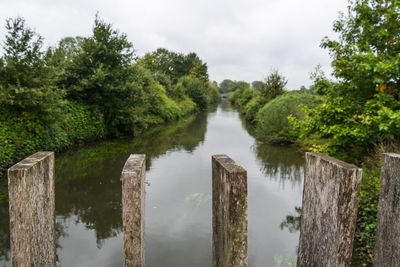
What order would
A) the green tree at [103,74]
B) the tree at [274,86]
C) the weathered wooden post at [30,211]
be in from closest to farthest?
the weathered wooden post at [30,211], the green tree at [103,74], the tree at [274,86]

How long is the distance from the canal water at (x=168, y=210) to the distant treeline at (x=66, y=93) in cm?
120

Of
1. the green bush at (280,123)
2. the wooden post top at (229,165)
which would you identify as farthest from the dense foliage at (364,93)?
the green bush at (280,123)

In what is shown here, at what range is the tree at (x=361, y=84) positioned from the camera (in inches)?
184

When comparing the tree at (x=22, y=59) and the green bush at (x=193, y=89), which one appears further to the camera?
the green bush at (x=193, y=89)

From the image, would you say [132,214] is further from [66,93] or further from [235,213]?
[66,93]

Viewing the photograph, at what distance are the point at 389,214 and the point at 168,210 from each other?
4.28 m

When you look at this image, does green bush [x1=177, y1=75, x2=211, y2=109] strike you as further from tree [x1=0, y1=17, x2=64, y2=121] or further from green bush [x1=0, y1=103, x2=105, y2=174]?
tree [x1=0, y1=17, x2=64, y2=121]

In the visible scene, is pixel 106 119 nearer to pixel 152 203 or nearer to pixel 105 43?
pixel 105 43

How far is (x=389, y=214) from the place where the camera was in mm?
1685

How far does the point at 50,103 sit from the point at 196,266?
23.4ft

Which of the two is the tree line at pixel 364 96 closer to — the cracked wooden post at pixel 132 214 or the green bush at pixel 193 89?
the cracked wooden post at pixel 132 214

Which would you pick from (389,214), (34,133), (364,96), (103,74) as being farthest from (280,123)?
(389,214)

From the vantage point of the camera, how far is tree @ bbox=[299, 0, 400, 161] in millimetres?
4668

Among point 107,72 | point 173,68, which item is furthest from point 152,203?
point 173,68
